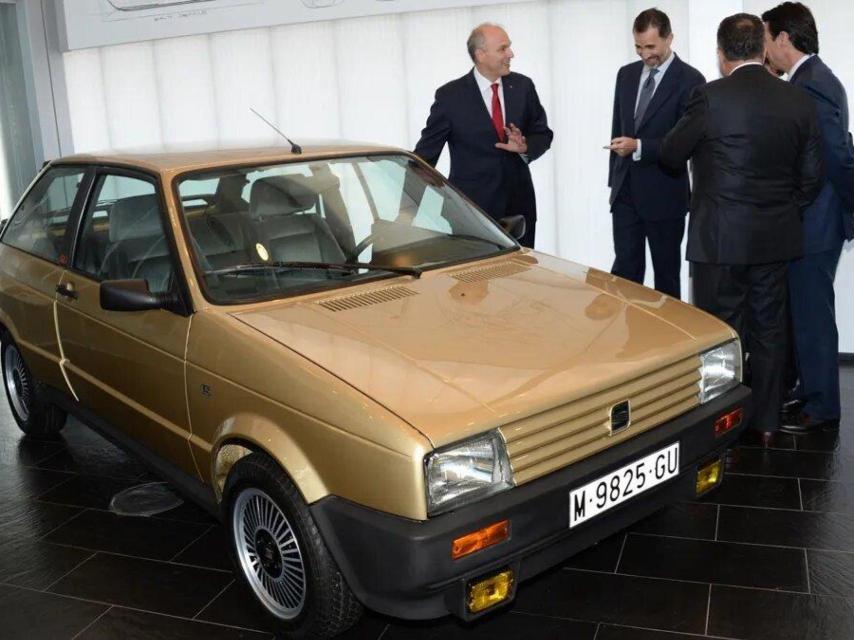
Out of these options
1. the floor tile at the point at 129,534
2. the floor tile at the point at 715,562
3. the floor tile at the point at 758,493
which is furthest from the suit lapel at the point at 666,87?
the floor tile at the point at 129,534

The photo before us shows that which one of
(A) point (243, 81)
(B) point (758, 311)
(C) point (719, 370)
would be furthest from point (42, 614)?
(A) point (243, 81)

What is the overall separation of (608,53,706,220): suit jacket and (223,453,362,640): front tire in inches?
Result: 128

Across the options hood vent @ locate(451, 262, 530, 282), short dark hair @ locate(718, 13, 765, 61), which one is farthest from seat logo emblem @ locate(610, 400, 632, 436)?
short dark hair @ locate(718, 13, 765, 61)

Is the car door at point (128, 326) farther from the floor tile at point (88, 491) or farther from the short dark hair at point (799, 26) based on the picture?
the short dark hair at point (799, 26)

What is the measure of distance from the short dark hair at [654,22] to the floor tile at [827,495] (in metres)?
2.59

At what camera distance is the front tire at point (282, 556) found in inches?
112

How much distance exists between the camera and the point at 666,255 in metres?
5.73

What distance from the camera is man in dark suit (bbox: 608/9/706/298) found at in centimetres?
547

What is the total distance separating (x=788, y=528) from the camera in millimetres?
3842

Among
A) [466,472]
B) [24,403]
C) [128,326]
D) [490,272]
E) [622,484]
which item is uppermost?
[490,272]

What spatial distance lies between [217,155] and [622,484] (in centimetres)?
210

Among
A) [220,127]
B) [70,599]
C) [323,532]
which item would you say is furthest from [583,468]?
[220,127]

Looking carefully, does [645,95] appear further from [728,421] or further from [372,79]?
[728,421]

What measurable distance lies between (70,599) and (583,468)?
1.97 m
